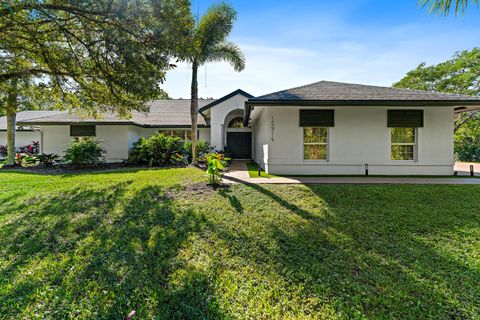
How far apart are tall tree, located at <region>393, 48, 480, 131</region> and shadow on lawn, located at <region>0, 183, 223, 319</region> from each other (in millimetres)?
25583

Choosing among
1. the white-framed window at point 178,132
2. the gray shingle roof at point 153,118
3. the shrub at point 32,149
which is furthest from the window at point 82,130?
the shrub at point 32,149

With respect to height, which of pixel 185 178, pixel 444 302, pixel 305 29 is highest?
pixel 305 29

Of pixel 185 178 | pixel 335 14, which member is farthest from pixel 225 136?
pixel 335 14

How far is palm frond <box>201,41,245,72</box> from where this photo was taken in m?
12.2

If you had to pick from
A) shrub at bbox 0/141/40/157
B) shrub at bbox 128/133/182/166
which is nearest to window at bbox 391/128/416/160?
shrub at bbox 128/133/182/166

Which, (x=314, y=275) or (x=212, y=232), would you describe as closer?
(x=314, y=275)

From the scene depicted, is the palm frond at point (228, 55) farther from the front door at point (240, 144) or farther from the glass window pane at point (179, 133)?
the glass window pane at point (179, 133)

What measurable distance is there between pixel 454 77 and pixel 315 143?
2217cm

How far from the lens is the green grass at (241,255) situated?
2.90 meters

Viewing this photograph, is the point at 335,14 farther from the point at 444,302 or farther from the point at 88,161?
the point at 88,161

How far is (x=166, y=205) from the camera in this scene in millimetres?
6074

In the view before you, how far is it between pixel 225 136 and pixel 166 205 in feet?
41.2

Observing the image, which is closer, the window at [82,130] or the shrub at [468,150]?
the window at [82,130]

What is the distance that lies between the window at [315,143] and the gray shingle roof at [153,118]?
8802 mm
